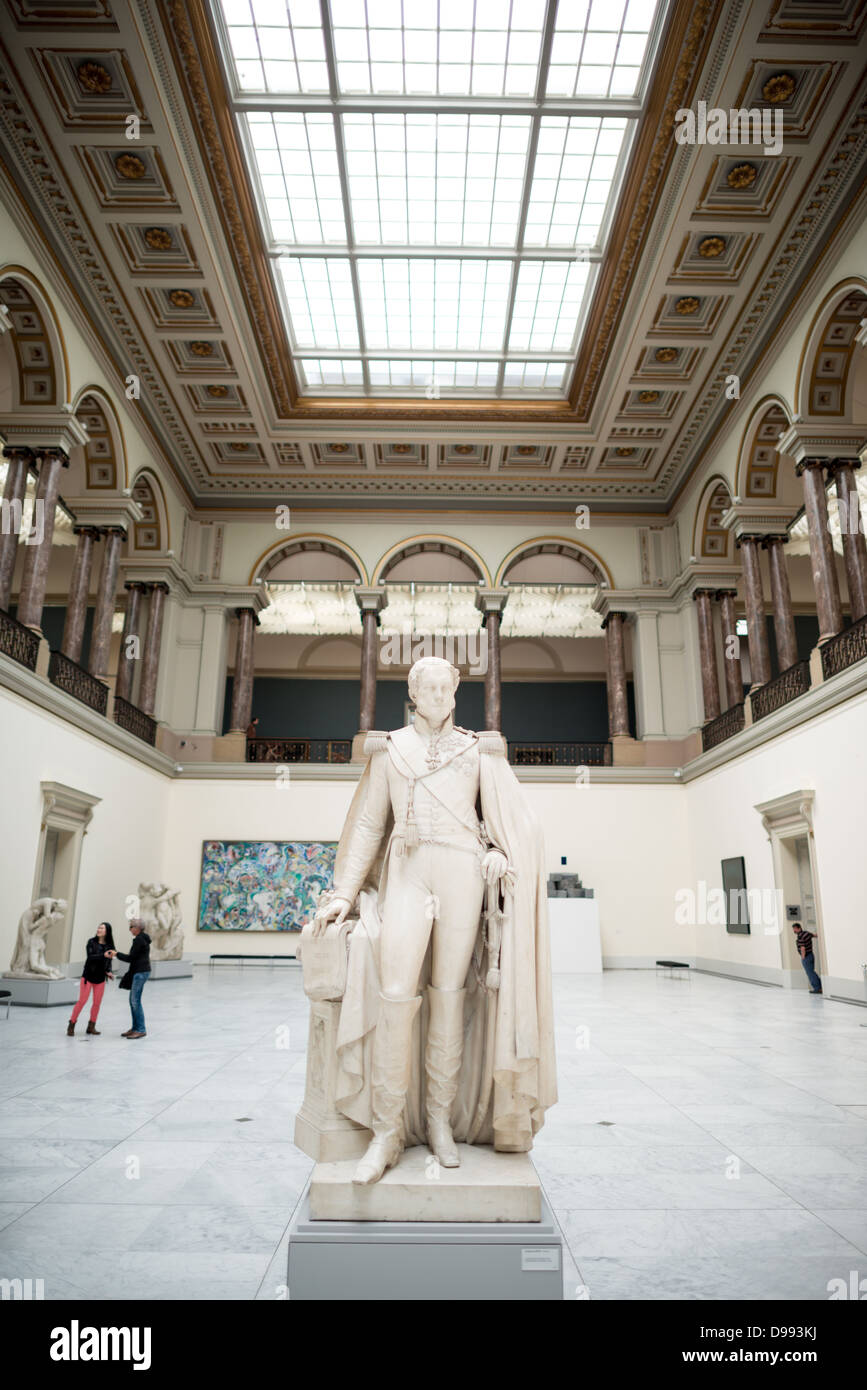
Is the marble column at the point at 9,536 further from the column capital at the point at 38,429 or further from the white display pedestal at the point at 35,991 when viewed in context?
the white display pedestal at the point at 35,991

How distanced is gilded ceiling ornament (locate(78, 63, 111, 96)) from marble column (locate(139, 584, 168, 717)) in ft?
30.8

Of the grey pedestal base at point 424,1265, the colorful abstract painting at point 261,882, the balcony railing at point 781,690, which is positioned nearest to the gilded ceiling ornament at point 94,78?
the balcony railing at point 781,690

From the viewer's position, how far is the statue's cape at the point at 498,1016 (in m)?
3.00

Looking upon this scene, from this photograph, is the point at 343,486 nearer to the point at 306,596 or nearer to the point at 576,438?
the point at 306,596

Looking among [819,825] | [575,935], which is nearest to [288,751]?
[575,935]

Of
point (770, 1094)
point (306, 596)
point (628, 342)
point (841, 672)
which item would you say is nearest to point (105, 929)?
point (770, 1094)

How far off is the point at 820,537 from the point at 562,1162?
11.5 m

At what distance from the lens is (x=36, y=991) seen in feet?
34.9

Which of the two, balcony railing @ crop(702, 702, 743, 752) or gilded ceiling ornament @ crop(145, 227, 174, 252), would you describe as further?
balcony railing @ crop(702, 702, 743, 752)

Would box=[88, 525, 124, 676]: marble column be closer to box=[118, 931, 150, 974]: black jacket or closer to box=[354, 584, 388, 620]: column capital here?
box=[354, 584, 388, 620]: column capital

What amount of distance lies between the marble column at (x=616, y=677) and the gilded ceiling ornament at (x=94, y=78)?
13598 mm

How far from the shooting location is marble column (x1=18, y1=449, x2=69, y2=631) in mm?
12578

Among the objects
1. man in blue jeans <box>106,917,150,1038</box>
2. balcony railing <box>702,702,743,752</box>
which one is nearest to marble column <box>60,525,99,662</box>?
man in blue jeans <box>106,917,150,1038</box>
